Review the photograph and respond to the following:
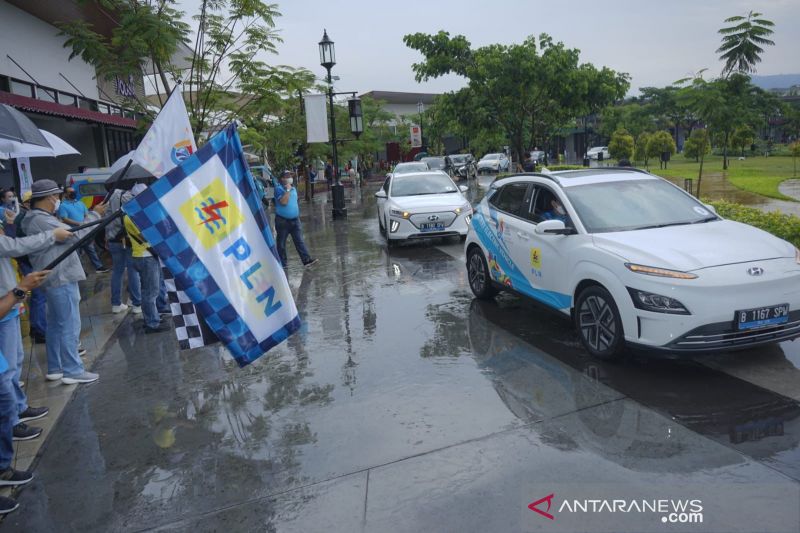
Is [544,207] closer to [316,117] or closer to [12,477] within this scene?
[12,477]

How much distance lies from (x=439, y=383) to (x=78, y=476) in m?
2.92

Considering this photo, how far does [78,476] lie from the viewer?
4.51 meters

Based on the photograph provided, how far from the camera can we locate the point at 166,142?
510 cm

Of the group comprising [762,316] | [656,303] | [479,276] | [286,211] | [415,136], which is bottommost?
[479,276]

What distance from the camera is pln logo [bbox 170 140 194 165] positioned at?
202 inches

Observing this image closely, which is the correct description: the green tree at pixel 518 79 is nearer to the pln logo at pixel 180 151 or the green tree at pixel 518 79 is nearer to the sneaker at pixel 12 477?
the pln logo at pixel 180 151

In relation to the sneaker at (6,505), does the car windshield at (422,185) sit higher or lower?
higher

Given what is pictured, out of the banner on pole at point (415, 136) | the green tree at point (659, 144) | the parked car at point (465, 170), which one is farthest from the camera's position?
the banner on pole at point (415, 136)

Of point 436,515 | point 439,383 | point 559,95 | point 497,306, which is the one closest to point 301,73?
point 559,95

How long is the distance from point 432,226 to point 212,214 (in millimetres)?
9033

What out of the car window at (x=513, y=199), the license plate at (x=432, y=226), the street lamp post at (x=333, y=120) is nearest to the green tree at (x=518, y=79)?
the street lamp post at (x=333, y=120)

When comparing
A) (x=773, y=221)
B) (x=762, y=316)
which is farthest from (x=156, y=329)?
(x=773, y=221)

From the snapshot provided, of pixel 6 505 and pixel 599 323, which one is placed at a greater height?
pixel 599 323

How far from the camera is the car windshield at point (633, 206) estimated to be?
6.32 m
